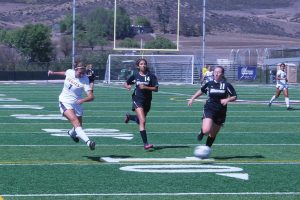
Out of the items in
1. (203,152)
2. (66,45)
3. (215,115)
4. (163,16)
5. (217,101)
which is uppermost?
(163,16)

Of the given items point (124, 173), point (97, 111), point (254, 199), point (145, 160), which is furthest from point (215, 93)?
point (97, 111)

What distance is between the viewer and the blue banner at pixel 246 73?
2486 inches

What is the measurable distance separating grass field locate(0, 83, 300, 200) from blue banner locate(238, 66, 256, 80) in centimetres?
3849

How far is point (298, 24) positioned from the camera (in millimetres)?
133875

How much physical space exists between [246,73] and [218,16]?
66792mm

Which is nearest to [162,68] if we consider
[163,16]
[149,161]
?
[149,161]

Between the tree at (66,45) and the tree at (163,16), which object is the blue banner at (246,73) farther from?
the tree at (163,16)

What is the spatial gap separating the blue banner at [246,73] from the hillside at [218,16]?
39386 mm

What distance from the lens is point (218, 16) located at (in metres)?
130

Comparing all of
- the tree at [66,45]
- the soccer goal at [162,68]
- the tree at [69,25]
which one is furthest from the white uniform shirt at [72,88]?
the tree at [69,25]

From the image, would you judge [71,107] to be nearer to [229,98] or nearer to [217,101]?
[217,101]

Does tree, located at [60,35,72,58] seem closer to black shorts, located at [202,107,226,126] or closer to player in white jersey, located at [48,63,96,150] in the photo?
player in white jersey, located at [48,63,96,150]

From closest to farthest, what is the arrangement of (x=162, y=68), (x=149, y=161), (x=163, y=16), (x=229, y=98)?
(x=149, y=161), (x=229, y=98), (x=162, y=68), (x=163, y=16)

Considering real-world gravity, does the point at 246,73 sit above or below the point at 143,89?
below
